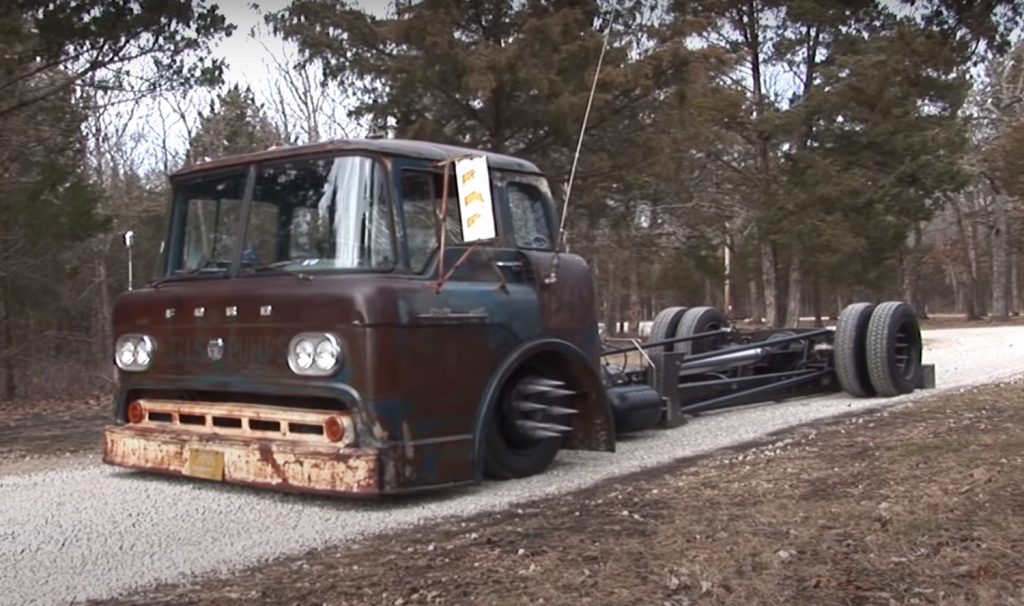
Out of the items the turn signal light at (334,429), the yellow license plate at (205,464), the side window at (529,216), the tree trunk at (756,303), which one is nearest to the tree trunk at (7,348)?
the yellow license plate at (205,464)

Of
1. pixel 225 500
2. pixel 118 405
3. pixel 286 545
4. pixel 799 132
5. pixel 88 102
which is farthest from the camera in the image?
pixel 799 132

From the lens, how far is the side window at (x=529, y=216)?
7039 mm

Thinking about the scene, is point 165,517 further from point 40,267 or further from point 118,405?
point 40,267

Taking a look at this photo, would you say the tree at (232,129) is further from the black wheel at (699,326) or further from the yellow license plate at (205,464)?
the yellow license plate at (205,464)

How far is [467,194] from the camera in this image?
5.98 m

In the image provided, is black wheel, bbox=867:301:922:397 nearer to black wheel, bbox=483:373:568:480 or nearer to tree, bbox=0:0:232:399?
black wheel, bbox=483:373:568:480

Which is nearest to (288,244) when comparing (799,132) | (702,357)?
(702,357)

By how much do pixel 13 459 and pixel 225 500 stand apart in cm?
376

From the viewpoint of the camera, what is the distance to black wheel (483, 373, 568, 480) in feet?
22.2

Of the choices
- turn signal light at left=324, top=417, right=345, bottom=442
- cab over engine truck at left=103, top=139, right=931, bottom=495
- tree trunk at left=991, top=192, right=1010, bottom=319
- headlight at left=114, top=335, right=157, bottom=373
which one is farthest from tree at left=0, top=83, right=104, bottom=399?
tree trunk at left=991, top=192, right=1010, bottom=319

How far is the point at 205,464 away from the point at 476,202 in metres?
2.24

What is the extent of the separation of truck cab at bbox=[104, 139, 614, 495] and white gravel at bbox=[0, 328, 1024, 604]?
7.8 inches

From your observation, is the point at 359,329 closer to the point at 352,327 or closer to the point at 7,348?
the point at 352,327

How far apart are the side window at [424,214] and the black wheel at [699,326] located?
5.93 metres
